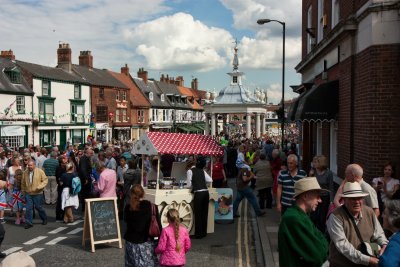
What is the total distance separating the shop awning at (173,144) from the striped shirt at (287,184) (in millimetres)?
2196

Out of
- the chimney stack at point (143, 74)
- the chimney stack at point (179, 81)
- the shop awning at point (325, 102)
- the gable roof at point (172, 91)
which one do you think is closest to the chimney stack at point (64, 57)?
the chimney stack at point (143, 74)

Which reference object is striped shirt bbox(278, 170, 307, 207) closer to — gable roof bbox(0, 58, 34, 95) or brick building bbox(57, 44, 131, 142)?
gable roof bbox(0, 58, 34, 95)

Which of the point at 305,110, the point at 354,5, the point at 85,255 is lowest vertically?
the point at 85,255

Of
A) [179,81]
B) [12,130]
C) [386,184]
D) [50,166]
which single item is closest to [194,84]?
[179,81]

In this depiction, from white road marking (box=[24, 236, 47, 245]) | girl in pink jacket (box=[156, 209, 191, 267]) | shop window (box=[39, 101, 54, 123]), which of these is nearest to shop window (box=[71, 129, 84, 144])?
shop window (box=[39, 101, 54, 123])

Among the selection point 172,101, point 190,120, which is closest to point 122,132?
point 172,101

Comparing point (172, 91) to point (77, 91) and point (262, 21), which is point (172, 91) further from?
point (262, 21)

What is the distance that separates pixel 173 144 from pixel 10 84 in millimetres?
30404

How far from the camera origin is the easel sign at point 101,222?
362 inches

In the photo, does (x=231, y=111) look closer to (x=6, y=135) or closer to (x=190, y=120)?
(x=6, y=135)

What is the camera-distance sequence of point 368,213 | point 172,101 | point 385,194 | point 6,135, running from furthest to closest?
1. point 172,101
2. point 6,135
3. point 385,194
4. point 368,213

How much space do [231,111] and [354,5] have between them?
100 ft

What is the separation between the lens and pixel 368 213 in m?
4.95

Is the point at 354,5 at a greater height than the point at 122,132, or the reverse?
the point at 354,5
